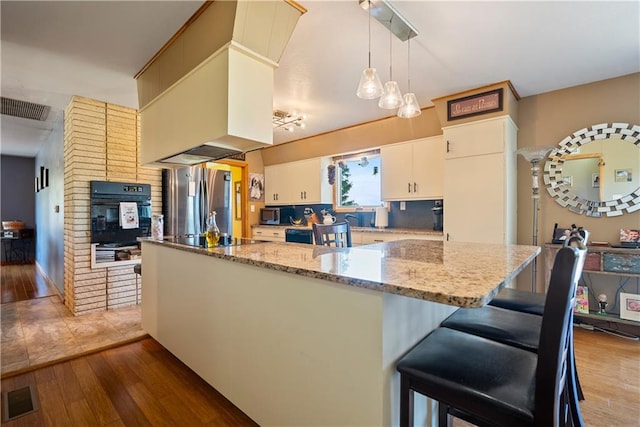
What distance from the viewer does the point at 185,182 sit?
387cm

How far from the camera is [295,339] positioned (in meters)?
1.28

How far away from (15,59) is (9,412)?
265cm

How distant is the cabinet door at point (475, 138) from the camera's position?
3.00 metres

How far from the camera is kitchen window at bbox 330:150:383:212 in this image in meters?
4.58

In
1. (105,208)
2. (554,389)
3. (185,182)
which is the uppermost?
(185,182)

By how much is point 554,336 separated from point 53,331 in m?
3.73

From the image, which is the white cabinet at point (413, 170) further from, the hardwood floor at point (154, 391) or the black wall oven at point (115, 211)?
the black wall oven at point (115, 211)

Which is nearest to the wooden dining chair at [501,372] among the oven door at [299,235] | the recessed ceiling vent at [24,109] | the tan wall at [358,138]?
the tan wall at [358,138]

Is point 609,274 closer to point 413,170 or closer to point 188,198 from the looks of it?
point 413,170

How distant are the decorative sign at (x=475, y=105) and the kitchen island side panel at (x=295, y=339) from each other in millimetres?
2487

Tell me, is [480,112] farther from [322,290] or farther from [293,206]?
[293,206]

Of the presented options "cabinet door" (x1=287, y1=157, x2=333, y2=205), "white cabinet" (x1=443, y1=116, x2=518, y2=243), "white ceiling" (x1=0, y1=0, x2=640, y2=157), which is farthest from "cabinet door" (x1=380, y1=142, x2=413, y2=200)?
"cabinet door" (x1=287, y1=157, x2=333, y2=205)

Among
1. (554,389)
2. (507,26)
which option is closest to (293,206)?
(507,26)

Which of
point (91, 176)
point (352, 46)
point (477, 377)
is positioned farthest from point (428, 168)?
point (91, 176)
